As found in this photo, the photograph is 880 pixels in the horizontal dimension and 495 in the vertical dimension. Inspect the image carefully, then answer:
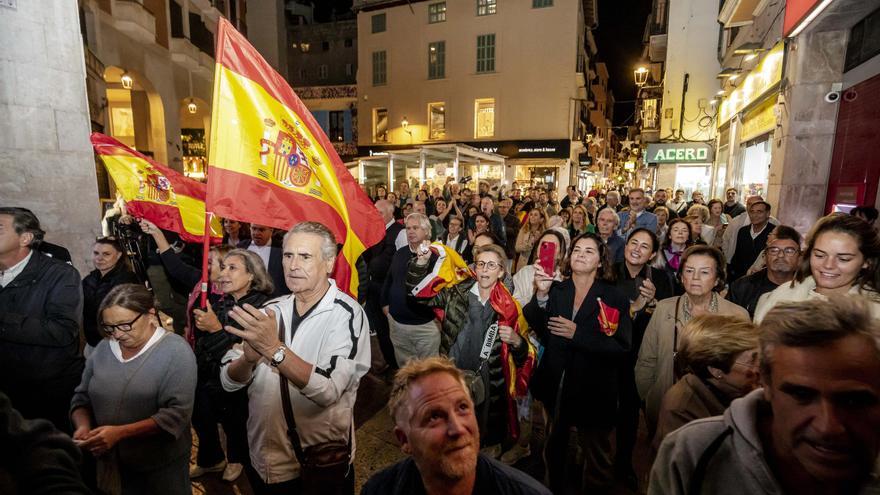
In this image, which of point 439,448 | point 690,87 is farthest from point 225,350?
point 690,87

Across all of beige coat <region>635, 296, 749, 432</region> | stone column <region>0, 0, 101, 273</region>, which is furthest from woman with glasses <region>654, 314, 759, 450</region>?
stone column <region>0, 0, 101, 273</region>

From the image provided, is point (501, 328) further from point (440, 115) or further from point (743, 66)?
point (440, 115)

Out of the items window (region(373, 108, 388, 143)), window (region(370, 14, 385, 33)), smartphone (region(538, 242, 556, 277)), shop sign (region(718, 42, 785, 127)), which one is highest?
window (region(370, 14, 385, 33))

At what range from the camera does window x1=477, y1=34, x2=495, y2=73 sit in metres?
26.7

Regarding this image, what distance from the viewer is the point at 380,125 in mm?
30328

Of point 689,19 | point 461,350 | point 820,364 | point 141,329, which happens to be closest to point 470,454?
point 820,364

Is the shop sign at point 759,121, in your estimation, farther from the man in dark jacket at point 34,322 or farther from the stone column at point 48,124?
the stone column at point 48,124

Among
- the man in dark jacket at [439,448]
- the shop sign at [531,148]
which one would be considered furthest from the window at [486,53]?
the man in dark jacket at [439,448]

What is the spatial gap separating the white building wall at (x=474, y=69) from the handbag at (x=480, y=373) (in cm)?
2514

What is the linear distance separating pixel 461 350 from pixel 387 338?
250 centimetres

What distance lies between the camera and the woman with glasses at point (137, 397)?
2.31 metres

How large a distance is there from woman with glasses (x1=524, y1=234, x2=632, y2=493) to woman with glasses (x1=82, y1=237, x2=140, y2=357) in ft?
12.4

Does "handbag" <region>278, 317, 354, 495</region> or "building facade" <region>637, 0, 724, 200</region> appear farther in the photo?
"building facade" <region>637, 0, 724, 200</region>

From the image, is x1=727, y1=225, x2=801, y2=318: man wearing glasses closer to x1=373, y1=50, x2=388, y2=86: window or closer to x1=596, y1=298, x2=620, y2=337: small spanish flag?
x1=596, y1=298, x2=620, y2=337: small spanish flag
